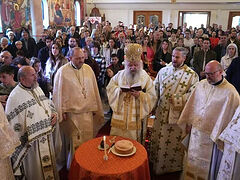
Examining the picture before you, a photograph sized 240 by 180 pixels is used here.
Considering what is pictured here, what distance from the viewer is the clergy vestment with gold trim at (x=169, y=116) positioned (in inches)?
133

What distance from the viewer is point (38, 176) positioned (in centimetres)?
303

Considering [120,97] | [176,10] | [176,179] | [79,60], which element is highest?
[176,10]

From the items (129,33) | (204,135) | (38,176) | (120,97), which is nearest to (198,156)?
(204,135)

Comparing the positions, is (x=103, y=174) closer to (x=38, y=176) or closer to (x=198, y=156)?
(x=38, y=176)

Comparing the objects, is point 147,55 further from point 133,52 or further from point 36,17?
point 36,17

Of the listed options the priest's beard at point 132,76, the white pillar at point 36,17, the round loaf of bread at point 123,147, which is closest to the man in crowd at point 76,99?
the priest's beard at point 132,76

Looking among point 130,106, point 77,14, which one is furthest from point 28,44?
point 77,14

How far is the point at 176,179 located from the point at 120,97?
148 centimetres

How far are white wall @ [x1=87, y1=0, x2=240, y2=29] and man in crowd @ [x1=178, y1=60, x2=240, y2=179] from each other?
16586 mm

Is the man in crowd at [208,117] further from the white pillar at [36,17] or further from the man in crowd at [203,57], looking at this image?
the white pillar at [36,17]

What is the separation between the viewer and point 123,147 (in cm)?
269

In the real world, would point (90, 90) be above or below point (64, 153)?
above

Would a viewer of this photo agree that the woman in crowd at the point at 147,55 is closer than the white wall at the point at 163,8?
Yes

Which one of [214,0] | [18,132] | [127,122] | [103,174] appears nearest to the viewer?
[103,174]
